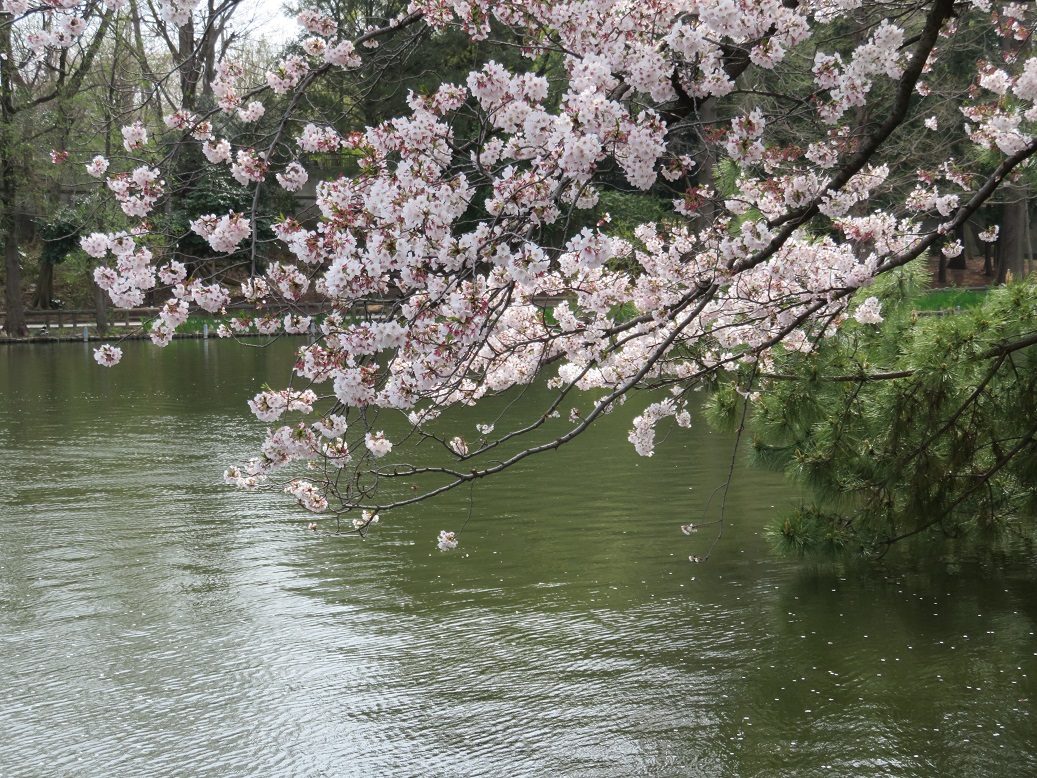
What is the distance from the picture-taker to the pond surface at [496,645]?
3977mm

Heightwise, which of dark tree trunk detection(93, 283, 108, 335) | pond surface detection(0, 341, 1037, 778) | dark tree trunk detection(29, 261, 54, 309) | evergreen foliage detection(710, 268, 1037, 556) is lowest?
pond surface detection(0, 341, 1037, 778)

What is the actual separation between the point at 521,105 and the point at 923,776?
268 centimetres

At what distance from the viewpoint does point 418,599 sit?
5828mm

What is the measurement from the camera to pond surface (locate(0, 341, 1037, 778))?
13.0 ft

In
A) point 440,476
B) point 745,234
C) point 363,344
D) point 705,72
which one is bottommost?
point 440,476

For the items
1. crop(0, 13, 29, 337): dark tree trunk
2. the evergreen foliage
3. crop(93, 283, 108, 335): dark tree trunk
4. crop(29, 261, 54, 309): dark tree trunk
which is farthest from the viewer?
crop(29, 261, 54, 309): dark tree trunk

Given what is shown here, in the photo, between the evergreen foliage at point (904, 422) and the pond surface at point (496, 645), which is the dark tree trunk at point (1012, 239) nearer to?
the pond surface at point (496, 645)

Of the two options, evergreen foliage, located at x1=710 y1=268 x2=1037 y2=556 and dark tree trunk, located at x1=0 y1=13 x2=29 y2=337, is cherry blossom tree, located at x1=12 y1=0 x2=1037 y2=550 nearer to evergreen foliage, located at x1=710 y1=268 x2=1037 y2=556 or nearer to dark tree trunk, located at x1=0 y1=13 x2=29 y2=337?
evergreen foliage, located at x1=710 y1=268 x2=1037 y2=556

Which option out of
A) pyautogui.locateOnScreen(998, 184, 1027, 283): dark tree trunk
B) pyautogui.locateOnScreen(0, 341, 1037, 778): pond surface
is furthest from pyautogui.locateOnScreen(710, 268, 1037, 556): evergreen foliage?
pyautogui.locateOnScreen(998, 184, 1027, 283): dark tree trunk

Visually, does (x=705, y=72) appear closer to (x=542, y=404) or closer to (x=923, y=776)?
(x=923, y=776)

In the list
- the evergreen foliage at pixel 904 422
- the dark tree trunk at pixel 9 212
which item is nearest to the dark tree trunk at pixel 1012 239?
the evergreen foliage at pixel 904 422

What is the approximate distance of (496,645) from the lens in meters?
5.07

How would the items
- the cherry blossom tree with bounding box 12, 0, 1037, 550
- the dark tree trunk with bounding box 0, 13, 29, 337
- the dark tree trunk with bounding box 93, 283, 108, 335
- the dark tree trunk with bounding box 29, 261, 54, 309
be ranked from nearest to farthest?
1. the cherry blossom tree with bounding box 12, 0, 1037, 550
2. the dark tree trunk with bounding box 0, 13, 29, 337
3. the dark tree trunk with bounding box 93, 283, 108, 335
4. the dark tree trunk with bounding box 29, 261, 54, 309

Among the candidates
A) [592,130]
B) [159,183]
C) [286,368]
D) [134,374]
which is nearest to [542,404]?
[286,368]
